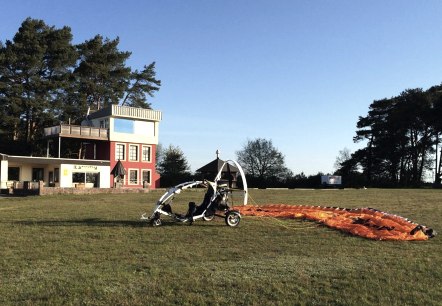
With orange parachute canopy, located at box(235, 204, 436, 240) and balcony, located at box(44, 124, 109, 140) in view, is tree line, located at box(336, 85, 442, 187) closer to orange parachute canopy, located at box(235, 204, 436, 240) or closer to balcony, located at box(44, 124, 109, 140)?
balcony, located at box(44, 124, 109, 140)

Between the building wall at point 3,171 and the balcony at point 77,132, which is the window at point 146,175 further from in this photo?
the building wall at point 3,171

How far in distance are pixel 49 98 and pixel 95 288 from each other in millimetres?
50592

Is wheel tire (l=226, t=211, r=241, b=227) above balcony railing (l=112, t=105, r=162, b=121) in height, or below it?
below

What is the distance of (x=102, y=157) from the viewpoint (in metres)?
46.0

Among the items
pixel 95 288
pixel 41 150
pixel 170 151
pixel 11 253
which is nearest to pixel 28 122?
pixel 41 150

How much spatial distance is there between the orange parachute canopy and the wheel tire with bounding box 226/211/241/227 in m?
2.57

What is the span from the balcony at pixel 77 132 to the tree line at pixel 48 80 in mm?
8078

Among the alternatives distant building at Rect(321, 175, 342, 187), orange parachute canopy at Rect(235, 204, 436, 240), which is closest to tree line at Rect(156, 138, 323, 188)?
distant building at Rect(321, 175, 342, 187)

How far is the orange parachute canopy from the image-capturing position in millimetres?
10719

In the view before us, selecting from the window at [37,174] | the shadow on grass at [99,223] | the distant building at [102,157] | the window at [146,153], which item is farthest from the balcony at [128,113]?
the shadow on grass at [99,223]

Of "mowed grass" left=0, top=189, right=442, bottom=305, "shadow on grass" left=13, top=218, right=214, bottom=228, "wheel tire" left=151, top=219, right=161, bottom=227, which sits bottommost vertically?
"mowed grass" left=0, top=189, right=442, bottom=305

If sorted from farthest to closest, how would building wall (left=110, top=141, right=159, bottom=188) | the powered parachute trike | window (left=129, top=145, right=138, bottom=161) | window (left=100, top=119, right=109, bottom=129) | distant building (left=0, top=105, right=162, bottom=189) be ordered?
window (left=129, top=145, right=138, bottom=161), window (left=100, top=119, right=109, bottom=129), building wall (left=110, top=141, right=159, bottom=188), distant building (left=0, top=105, right=162, bottom=189), the powered parachute trike

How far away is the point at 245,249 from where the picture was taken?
9227 millimetres

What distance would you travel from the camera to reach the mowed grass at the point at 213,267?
225 inches
